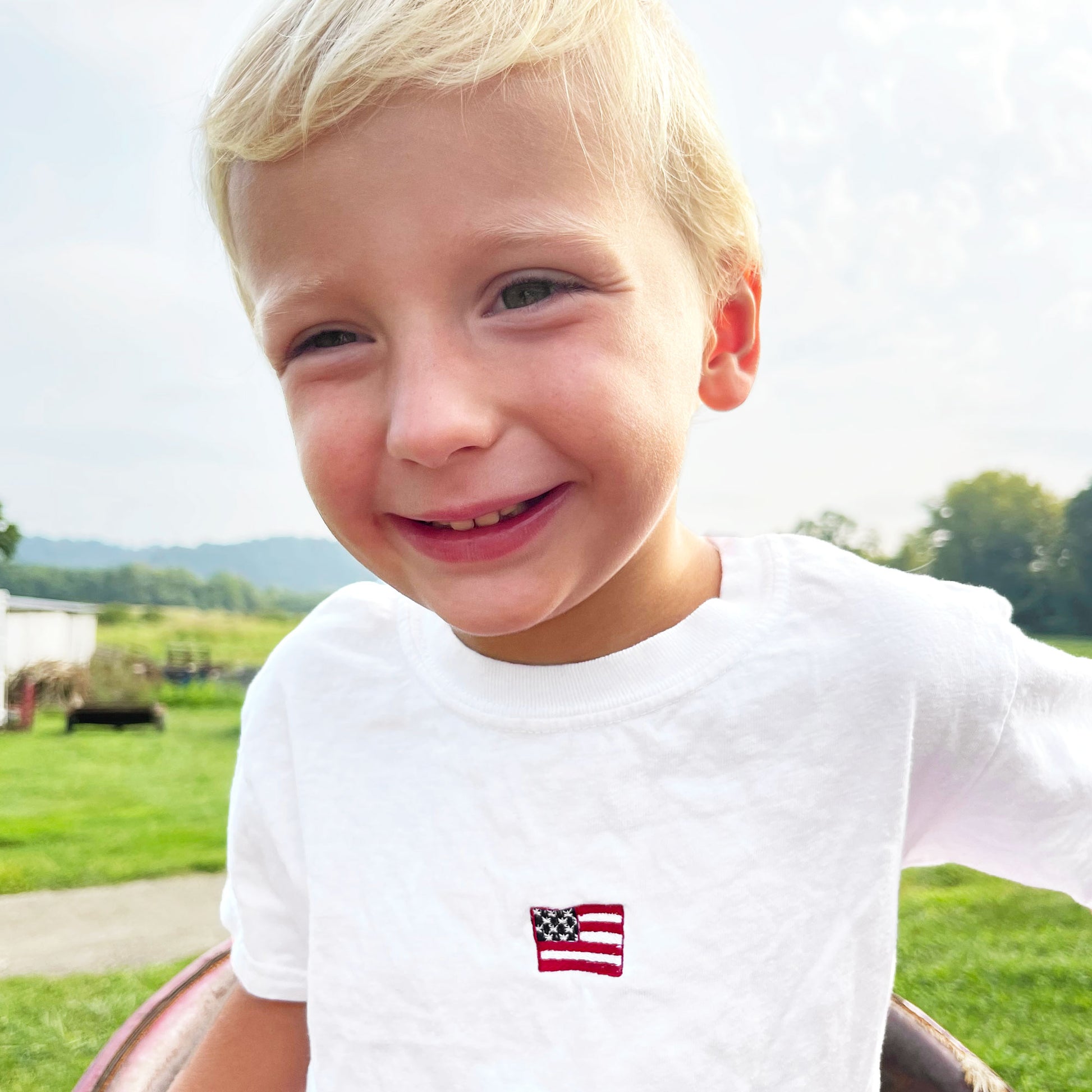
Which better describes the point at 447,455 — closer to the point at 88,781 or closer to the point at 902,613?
the point at 902,613

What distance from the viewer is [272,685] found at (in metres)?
0.95

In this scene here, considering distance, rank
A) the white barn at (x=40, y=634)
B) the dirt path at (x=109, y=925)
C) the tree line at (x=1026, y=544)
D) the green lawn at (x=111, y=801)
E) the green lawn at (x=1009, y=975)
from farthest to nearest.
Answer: the white barn at (x=40, y=634) → the tree line at (x=1026, y=544) → the green lawn at (x=111, y=801) → the dirt path at (x=109, y=925) → the green lawn at (x=1009, y=975)

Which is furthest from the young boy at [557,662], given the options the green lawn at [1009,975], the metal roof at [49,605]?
the metal roof at [49,605]

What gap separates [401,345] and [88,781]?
7002mm

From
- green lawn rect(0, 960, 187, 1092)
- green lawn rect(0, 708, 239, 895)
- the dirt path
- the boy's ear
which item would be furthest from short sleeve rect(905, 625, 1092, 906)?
green lawn rect(0, 708, 239, 895)

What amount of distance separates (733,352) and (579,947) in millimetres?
476

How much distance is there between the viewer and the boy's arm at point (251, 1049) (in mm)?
904

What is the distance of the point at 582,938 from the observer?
77 cm

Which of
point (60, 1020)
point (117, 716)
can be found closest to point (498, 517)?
point (60, 1020)

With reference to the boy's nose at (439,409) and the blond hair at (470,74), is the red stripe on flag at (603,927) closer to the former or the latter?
the boy's nose at (439,409)

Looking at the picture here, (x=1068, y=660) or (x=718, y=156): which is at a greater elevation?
(x=718, y=156)

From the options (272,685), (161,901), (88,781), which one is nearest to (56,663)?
(88,781)

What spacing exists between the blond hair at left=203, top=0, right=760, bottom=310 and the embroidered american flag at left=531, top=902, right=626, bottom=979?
18.4 inches

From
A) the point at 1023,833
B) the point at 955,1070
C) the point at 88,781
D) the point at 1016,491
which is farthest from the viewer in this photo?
the point at 1016,491
